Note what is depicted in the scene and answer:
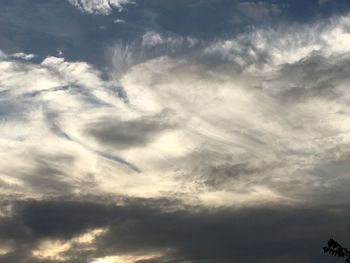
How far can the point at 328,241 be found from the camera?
2945 centimetres

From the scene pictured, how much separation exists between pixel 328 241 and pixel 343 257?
→ 3.69ft

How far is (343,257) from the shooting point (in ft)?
95.1
